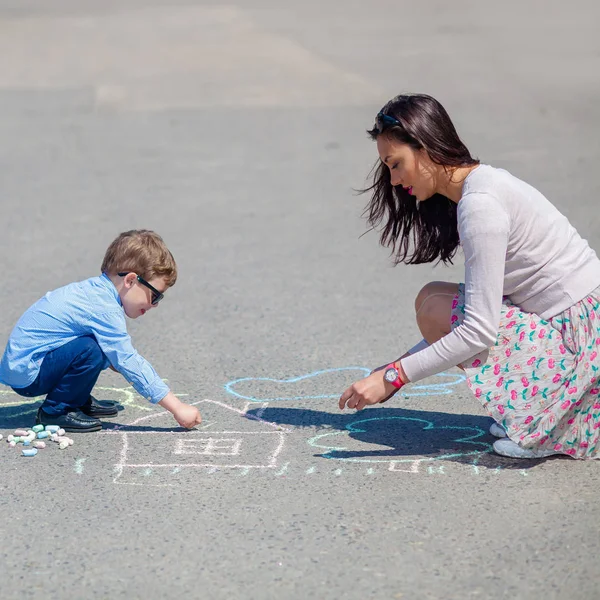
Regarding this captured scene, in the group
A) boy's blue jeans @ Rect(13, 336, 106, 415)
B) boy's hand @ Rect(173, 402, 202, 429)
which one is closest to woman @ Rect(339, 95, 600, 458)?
boy's hand @ Rect(173, 402, 202, 429)

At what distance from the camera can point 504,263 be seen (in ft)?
11.1

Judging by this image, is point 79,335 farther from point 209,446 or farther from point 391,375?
point 391,375

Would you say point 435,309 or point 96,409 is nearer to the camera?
point 435,309

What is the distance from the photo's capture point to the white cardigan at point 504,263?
3.34 meters

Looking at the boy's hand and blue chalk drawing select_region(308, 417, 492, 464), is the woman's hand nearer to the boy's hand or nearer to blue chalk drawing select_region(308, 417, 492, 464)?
blue chalk drawing select_region(308, 417, 492, 464)

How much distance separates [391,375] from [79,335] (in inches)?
47.0

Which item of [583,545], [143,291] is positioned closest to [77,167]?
[143,291]

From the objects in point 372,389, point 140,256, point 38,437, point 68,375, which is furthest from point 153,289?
point 372,389

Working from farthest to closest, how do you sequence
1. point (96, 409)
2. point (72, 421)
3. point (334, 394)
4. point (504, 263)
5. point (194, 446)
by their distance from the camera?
1. point (334, 394)
2. point (96, 409)
3. point (72, 421)
4. point (194, 446)
5. point (504, 263)

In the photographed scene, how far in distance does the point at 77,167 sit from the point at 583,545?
21.6ft

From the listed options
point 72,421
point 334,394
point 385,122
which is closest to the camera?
point 385,122

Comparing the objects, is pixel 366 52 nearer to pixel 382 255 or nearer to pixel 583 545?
pixel 382 255

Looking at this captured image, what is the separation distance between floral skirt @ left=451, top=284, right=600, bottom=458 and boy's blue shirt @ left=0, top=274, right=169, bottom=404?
119 cm

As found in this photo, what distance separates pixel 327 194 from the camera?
7.83 meters
